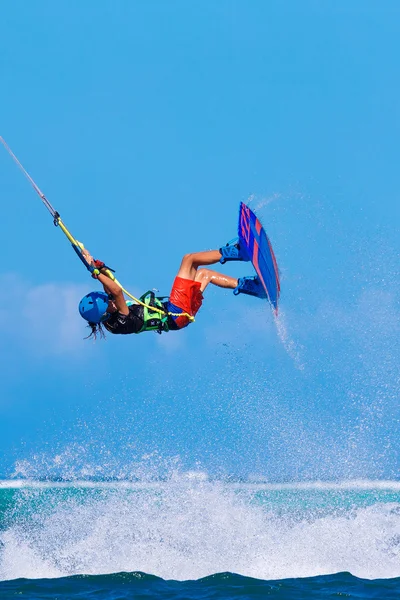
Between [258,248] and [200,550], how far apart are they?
4.30 m

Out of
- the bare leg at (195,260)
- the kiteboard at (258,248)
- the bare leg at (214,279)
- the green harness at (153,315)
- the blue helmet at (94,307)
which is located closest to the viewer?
the blue helmet at (94,307)

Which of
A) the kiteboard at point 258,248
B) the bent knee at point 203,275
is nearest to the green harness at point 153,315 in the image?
the bent knee at point 203,275

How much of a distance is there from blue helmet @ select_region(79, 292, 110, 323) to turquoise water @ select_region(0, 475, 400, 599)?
270 centimetres

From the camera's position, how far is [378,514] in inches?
417

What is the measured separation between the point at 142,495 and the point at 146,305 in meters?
4.15

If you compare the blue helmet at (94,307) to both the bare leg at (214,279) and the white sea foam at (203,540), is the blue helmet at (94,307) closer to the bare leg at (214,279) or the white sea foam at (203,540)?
the bare leg at (214,279)

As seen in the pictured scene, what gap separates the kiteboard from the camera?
9227mm

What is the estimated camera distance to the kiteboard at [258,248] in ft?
30.3

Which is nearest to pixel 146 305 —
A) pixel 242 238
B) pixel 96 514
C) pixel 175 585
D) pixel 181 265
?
pixel 181 265

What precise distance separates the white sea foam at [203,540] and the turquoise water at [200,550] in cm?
2

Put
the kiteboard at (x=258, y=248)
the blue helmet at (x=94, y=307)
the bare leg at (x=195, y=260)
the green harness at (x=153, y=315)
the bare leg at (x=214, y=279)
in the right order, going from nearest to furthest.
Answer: the blue helmet at (x=94, y=307) → the kiteboard at (x=258, y=248) → the green harness at (x=153, y=315) → the bare leg at (x=195, y=260) → the bare leg at (x=214, y=279)

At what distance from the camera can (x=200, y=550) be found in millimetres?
9922

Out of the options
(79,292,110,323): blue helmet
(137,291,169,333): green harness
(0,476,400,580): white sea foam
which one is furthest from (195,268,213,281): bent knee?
(0,476,400,580): white sea foam

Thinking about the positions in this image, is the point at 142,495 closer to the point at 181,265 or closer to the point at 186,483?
the point at 186,483
